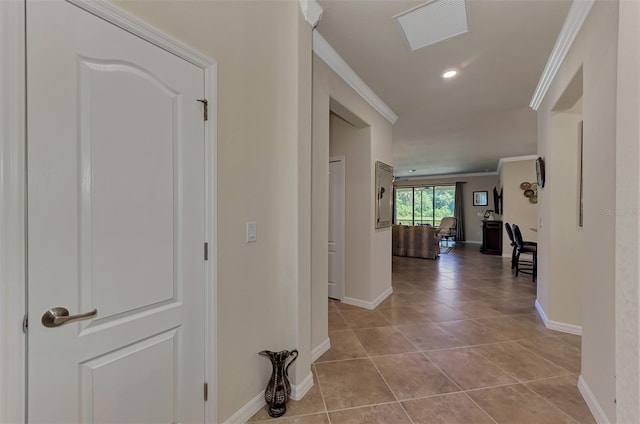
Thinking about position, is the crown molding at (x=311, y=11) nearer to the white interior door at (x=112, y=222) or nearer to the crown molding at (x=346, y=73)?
the crown molding at (x=346, y=73)

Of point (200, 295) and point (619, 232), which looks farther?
point (200, 295)

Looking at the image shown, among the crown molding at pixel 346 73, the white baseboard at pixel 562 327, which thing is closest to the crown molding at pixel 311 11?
the crown molding at pixel 346 73

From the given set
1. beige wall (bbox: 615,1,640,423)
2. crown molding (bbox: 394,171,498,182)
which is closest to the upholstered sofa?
crown molding (bbox: 394,171,498,182)

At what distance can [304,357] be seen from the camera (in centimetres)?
183

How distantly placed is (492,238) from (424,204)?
3587 mm

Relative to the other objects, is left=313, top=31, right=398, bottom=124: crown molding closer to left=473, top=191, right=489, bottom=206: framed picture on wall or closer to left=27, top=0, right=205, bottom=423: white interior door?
left=27, top=0, right=205, bottom=423: white interior door

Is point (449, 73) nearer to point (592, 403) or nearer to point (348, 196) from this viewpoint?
point (348, 196)

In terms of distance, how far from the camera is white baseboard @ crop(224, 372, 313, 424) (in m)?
1.52

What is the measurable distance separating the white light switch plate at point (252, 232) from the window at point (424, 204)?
10394 mm

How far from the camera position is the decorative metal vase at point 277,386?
1614mm

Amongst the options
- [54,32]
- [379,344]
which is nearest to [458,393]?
[379,344]

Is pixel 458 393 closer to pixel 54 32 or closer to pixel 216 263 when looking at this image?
pixel 216 263

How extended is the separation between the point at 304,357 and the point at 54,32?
201 centimetres

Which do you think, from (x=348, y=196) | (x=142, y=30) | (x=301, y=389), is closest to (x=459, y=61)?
(x=348, y=196)
